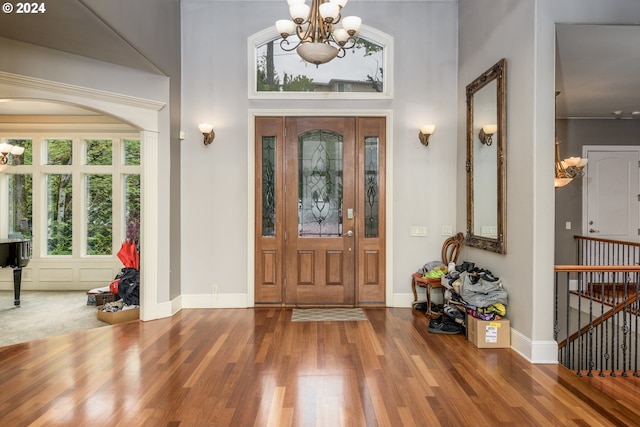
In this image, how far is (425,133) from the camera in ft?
16.9

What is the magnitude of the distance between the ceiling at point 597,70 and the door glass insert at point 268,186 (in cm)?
343

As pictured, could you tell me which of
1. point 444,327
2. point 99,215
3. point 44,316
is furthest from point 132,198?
point 444,327

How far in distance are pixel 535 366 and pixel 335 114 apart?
3.64 metres

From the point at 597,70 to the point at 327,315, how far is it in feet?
14.6

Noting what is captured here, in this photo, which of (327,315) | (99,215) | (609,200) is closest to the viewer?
(327,315)

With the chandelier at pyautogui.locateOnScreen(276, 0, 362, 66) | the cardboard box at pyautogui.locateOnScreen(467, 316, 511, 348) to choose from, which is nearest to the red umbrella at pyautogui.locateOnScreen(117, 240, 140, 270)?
the chandelier at pyautogui.locateOnScreen(276, 0, 362, 66)

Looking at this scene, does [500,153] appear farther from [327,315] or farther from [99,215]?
[99,215]

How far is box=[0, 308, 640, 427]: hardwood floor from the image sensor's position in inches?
100

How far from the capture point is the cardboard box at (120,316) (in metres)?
4.80

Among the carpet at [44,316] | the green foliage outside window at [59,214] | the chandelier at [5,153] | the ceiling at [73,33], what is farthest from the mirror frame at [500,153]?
the chandelier at [5,153]

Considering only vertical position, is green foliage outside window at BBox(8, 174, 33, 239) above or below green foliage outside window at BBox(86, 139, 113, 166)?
below

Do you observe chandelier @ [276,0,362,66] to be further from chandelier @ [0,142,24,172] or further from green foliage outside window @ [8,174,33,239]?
green foliage outside window @ [8,174,33,239]

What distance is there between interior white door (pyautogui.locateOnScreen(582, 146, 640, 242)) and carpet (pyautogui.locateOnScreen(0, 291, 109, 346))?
7995mm

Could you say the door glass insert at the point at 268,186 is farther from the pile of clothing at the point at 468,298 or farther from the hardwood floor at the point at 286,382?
the pile of clothing at the point at 468,298
